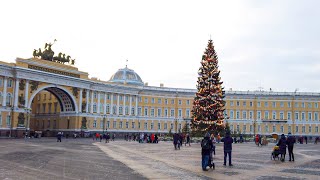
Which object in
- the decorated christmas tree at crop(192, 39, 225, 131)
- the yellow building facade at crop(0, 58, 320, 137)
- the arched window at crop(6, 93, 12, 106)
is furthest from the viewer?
the yellow building facade at crop(0, 58, 320, 137)

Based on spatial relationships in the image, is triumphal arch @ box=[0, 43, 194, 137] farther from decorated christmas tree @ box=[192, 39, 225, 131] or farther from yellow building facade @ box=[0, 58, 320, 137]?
decorated christmas tree @ box=[192, 39, 225, 131]

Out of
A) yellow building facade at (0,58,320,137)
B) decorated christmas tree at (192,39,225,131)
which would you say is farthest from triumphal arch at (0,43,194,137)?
decorated christmas tree at (192,39,225,131)

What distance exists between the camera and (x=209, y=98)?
48.5 metres

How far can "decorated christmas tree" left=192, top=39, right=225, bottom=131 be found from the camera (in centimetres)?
4838

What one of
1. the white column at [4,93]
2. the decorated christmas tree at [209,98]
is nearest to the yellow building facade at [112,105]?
the white column at [4,93]

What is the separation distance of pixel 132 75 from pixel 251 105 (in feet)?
112

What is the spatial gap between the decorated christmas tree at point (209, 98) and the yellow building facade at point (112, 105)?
3146cm

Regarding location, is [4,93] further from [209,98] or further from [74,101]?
[209,98]

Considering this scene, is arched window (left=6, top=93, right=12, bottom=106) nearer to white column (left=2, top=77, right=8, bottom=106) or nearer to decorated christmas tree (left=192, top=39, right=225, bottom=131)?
white column (left=2, top=77, right=8, bottom=106)

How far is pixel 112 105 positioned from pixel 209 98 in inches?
1631

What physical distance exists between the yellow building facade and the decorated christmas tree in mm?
31459

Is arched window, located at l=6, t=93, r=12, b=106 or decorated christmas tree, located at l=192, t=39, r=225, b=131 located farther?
arched window, located at l=6, t=93, r=12, b=106

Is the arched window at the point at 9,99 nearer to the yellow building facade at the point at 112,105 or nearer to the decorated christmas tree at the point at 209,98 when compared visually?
the yellow building facade at the point at 112,105

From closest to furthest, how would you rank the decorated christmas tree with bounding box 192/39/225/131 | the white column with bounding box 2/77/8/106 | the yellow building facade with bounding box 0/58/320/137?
1. the decorated christmas tree with bounding box 192/39/225/131
2. the white column with bounding box 2/77/8/106
3. the yellow building facade with bounding box 0/58/320/137
